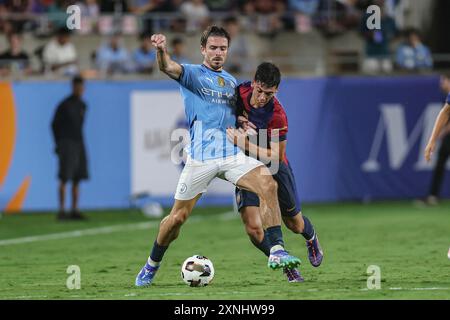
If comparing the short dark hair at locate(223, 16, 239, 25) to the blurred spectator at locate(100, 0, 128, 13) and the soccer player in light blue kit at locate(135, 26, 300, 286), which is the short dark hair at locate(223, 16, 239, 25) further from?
the soccer player in light blue kit at locate(135, 26, 300, 286)

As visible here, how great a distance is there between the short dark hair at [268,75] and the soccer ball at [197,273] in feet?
6.04

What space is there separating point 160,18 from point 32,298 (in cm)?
1417

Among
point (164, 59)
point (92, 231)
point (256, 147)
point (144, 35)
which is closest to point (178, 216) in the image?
point (256, 147)


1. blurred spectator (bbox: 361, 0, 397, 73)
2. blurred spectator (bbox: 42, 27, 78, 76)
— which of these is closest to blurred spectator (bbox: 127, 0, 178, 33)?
blurred spectator (bbox: 42, 27, 78, 76)

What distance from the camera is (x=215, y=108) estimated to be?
432 inches

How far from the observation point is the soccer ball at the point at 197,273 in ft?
36.3

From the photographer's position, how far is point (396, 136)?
22578 millimetres

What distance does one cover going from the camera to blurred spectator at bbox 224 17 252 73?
23125 mm

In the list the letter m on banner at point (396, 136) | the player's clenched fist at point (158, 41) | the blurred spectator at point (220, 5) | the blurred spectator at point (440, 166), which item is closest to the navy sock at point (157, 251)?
the player's clenched fist at point (158, 41)

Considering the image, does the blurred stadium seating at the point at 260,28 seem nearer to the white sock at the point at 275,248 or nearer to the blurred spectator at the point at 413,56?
the blurred spectator at the point at 413,56

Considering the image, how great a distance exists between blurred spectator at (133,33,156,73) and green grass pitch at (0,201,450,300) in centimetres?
305

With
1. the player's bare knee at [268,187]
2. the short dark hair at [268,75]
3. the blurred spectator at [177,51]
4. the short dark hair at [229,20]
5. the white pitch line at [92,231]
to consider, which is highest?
the short dark hair at [268,75]

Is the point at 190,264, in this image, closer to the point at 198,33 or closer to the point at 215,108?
the point at 215,108

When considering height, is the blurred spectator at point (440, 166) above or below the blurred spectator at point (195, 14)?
below
